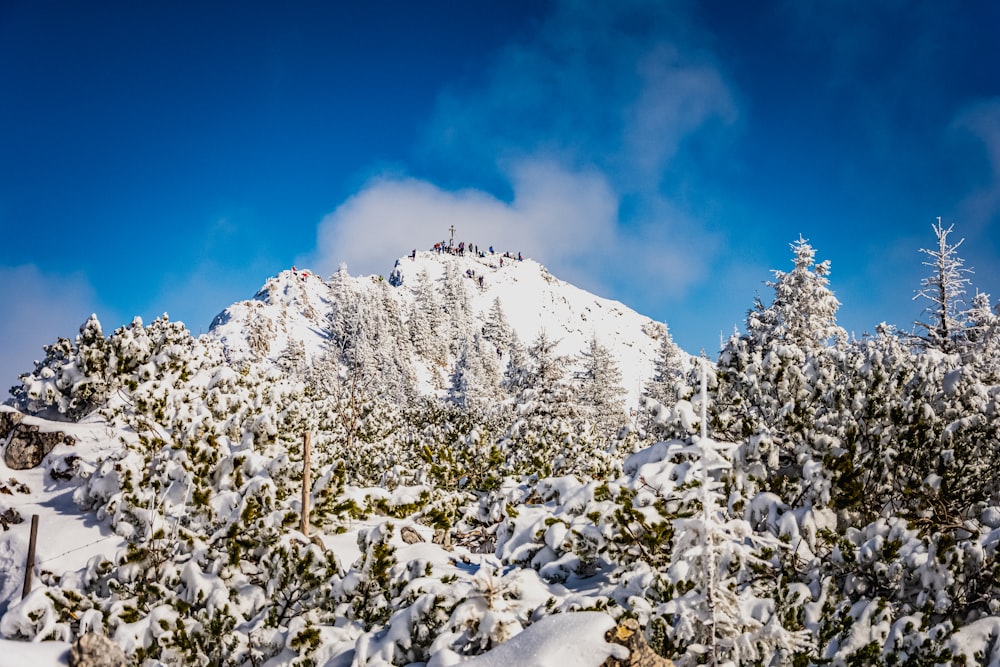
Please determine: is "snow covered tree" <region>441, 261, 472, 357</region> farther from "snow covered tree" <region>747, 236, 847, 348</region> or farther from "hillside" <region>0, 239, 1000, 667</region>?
"hillside" <region>0, 239, 1000, 667</region>

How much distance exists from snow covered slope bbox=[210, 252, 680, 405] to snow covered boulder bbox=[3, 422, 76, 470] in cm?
6433

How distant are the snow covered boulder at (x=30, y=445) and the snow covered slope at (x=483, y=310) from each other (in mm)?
64326

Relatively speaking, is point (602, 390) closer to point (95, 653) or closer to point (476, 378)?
point (476, 378)

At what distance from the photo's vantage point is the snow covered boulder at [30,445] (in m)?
17.2

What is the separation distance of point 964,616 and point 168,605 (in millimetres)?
11183

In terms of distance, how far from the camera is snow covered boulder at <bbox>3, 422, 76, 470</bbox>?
17250 millimetres

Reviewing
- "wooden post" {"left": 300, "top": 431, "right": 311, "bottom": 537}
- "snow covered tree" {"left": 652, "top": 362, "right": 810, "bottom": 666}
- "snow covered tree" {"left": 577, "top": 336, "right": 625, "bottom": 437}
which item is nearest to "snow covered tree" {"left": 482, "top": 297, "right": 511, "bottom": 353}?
"snow covered tree" {"left": 577, "top": 336, "right": 625, "bottom": 437}

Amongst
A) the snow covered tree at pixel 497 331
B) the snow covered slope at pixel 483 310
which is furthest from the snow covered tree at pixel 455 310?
the snow covered slope at pixel 483 310

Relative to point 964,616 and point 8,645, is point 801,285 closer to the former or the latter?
point 964,616

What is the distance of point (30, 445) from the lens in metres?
17.4

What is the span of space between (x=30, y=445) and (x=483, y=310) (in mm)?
121825

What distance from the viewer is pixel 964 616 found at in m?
6.79

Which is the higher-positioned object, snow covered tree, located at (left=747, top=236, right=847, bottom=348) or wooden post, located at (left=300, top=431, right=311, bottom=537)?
snow covered tree, located at (left=747, top=236, right=847, bottom=348)

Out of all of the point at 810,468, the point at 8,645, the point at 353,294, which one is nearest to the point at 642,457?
the point at 810,468
